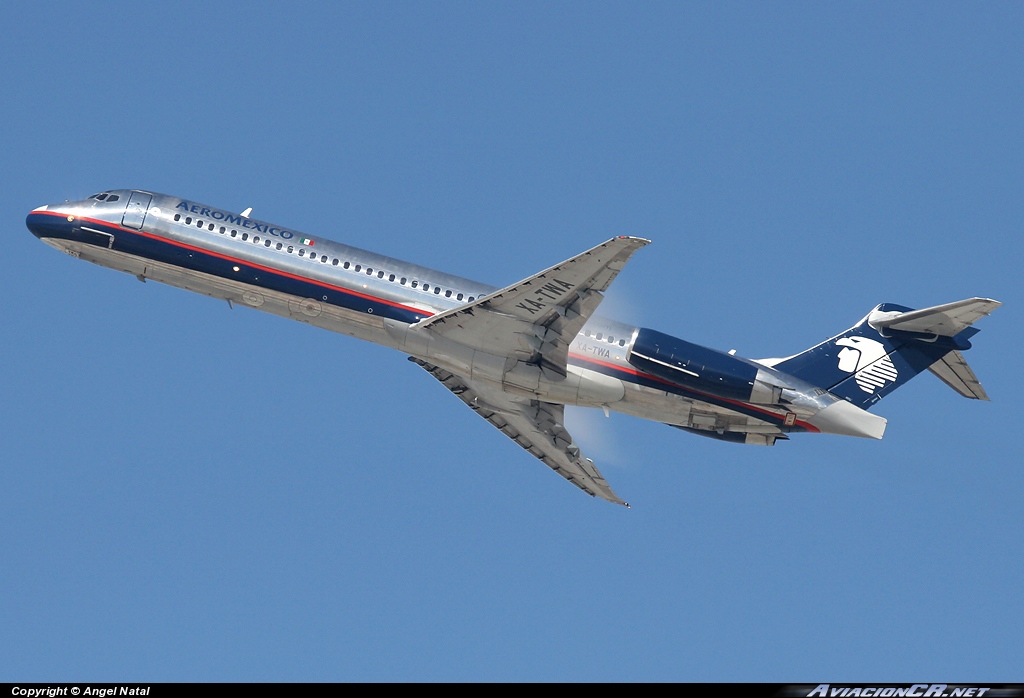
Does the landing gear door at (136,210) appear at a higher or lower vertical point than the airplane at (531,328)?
higher

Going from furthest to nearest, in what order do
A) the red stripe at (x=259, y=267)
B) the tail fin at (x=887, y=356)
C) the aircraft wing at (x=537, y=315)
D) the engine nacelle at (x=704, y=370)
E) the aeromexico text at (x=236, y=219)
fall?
1. the aeromexico text at (x=236, y=219)
2. the tail fin at (x=887, y=356)
3. the red stripe at (x=259, y=267)
4. the engine nacelle at (x=704, y=370)
5. the aircraft wing at (x=537, y=315)

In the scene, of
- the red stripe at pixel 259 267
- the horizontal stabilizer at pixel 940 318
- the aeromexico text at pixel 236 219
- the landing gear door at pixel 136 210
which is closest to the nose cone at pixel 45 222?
the red stripe at pixel 259 267

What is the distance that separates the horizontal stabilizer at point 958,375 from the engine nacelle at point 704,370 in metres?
6.23

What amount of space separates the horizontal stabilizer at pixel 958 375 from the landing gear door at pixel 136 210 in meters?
28.3

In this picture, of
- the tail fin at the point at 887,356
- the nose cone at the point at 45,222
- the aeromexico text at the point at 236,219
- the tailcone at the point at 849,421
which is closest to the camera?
the tailcone at the point at 849,421

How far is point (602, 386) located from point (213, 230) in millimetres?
14794

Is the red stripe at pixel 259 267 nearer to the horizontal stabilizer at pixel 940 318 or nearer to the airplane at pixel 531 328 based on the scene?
the airplane at pixel 531 328

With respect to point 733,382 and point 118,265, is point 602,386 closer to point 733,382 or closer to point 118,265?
point 733,382

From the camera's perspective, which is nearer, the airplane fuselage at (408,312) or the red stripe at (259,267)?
the airplane fuselage at (408,312)

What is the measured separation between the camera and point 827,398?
1601 inches

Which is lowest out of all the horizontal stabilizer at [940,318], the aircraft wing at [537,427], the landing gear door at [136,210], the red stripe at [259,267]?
the aircraft wing at [537,427]

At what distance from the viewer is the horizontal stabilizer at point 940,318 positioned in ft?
128

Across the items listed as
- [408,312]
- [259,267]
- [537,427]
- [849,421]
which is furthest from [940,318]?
[259,267]
